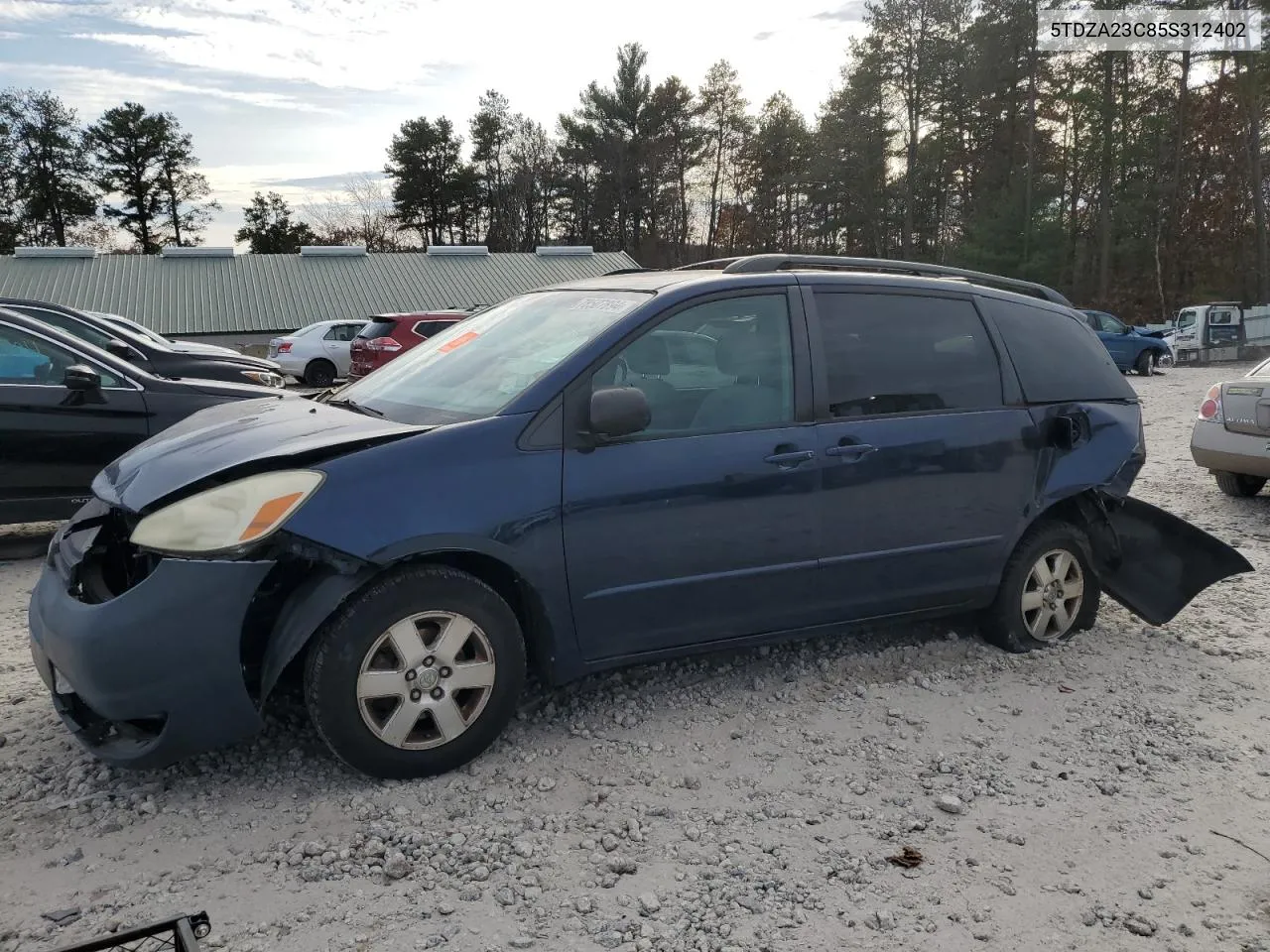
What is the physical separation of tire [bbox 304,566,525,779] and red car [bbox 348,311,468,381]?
46.2 ft

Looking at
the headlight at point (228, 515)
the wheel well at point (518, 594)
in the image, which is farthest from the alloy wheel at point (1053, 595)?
the headlight at point (228, 515)

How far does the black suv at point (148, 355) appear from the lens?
945 cm

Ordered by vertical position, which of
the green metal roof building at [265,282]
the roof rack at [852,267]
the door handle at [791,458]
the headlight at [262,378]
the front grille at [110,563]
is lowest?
the front grille at [110,563]

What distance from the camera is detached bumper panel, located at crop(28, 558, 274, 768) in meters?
2.88

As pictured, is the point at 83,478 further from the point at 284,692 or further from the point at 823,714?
the point at 823,714

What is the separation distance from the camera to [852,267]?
14.7 feet

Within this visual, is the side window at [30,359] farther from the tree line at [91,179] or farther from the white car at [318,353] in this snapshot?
the tree line at [91,179]

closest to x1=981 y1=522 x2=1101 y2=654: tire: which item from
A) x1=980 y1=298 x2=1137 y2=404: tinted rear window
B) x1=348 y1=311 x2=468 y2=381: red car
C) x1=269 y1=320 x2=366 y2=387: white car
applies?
x1=980 y1=298 x2=1137 y2=404: tinted rear window

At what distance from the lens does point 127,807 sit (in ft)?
10.0

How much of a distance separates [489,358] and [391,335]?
13861mm

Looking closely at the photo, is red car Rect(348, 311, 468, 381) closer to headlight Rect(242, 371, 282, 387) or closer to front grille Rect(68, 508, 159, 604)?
headlight Rect(242, 371, 282, 387)

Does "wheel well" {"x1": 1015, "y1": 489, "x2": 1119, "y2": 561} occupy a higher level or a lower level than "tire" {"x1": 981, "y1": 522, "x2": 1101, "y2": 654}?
higher

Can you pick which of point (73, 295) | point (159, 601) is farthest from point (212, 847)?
point (73, 295)

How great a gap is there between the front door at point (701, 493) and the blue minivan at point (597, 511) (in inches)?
0.4
